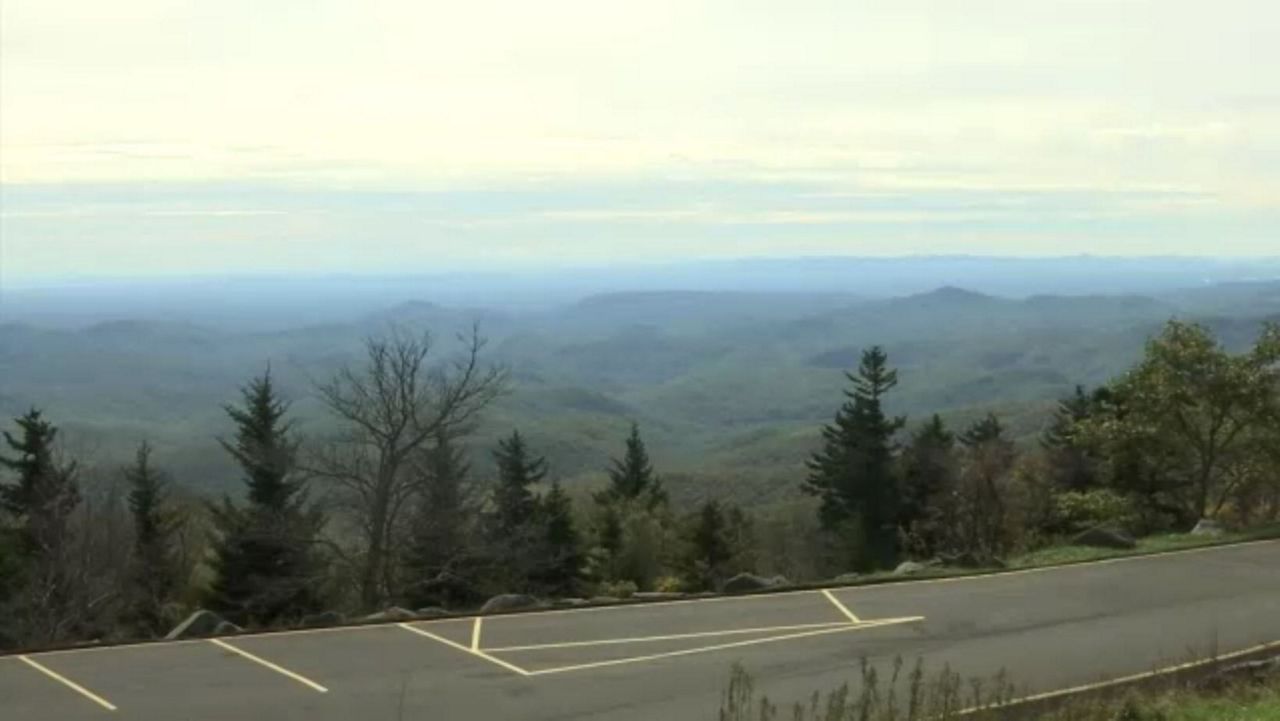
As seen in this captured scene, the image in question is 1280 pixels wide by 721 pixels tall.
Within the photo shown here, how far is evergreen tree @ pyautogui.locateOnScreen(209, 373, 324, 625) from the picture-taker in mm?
28250

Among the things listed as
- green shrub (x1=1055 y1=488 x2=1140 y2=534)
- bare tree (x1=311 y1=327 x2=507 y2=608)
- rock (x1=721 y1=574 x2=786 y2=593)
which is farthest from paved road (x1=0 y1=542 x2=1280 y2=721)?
bare tree (x1=311 y1=327 x2=507 y2=608)

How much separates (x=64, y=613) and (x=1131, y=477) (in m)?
24.3

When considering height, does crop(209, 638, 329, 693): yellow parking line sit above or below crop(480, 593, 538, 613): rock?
above

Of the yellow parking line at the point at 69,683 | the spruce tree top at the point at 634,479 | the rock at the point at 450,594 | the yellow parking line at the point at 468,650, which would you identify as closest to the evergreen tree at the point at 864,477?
the spruce tree top at the point at 634,479

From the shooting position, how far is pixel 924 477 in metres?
45.5

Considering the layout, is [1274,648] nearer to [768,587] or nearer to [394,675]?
[768,587]

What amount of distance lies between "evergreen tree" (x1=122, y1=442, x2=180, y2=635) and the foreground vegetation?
26.9 metres

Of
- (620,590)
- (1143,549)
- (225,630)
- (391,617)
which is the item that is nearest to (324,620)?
(391,617)

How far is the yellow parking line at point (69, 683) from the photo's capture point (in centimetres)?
1148

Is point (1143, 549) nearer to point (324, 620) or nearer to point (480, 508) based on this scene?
point (324, 620)

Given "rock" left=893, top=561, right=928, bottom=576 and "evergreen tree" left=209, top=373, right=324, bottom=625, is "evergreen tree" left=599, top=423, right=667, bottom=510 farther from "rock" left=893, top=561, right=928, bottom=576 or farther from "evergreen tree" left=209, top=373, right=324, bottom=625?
"rock" left=893, top=561, right=928, bottom=576

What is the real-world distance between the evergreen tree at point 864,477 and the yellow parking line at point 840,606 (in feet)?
93.5

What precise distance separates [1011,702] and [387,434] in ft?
58.8

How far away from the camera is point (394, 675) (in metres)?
12.3
